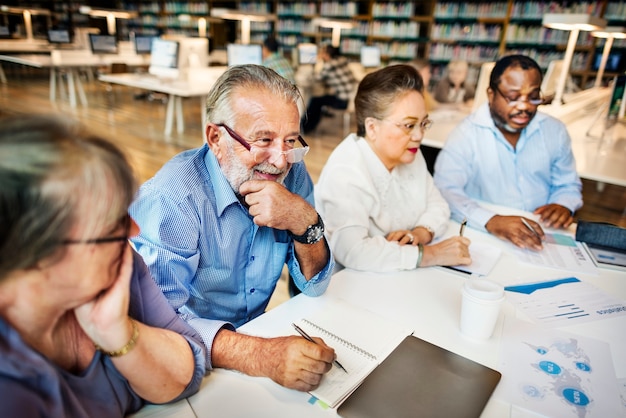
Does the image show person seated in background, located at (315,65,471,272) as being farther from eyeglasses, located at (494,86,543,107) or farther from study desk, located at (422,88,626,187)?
study desk, located at (422,88,626,187)

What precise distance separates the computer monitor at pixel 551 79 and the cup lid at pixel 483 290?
353 cm

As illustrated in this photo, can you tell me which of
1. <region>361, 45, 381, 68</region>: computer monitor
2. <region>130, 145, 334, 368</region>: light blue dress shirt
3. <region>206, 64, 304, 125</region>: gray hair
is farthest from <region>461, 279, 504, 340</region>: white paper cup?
<region>361, 45, 381, 68</region>: computer monitor

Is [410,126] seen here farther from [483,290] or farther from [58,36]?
[58,36]

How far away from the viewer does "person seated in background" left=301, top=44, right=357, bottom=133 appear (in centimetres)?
625

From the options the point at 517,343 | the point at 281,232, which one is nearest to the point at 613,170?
the point at 517,343

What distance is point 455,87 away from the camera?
5.49 meters

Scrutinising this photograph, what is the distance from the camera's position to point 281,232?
4.08 feet

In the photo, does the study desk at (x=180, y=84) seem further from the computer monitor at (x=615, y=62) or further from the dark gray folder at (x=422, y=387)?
the computer monitor at (x=615, y=62)

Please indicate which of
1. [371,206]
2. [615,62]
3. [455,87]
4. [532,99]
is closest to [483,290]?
[371,206]

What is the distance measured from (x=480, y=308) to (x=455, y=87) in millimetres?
5049

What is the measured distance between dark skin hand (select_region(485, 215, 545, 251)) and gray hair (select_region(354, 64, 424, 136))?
57cm

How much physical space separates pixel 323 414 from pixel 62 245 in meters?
0.52

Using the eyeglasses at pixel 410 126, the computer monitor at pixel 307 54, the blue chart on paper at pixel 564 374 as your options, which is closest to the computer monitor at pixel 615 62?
the computer monitor at pixel 307 54

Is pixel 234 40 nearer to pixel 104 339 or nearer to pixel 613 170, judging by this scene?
pixel 613 170
